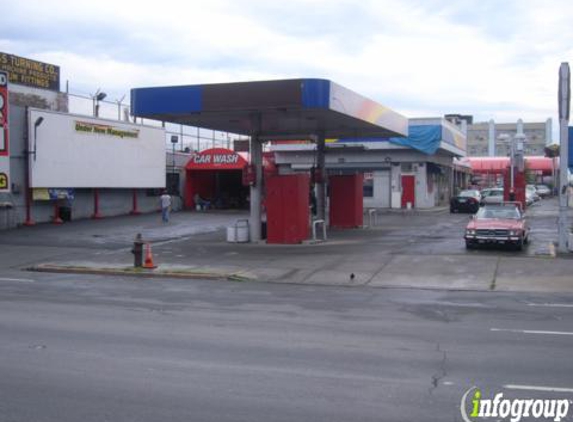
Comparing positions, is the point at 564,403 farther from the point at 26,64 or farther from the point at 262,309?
the point at 26,64

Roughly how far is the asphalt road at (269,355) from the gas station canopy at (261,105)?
921 cm

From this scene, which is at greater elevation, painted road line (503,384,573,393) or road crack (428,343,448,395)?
painted road line (503,384,573,393)

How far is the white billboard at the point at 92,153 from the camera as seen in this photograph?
32.6 m

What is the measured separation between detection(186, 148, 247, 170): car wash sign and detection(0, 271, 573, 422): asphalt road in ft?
106

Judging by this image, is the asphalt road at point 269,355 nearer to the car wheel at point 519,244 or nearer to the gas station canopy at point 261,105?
the car wheel at point 519,244

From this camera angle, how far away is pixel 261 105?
73.4 feet

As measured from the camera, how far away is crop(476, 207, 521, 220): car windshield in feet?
77.6

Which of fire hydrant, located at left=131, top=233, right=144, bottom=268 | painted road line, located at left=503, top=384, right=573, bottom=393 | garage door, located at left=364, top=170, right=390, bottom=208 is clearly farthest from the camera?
garage door, located at left=364, top=170, right=390, bottom=208

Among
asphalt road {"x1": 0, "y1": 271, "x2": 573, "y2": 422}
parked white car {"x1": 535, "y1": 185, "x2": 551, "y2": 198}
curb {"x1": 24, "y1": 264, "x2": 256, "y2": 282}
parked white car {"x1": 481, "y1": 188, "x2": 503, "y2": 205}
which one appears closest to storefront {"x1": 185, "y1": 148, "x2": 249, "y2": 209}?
parked white car {"x1": 481, "y1": 188, "x2": 503, "y2": 205}

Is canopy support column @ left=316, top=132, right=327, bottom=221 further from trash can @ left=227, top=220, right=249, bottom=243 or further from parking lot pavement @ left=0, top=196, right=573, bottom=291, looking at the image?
trash can @ left=227, top=220, right=249, bottom=243

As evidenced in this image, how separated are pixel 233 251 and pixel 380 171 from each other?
1143 inches

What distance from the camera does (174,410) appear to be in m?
6.21

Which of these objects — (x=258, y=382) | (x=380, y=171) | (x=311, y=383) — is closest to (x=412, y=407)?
(x=311, y=383)

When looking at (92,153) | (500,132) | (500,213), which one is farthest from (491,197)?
(500,132)
